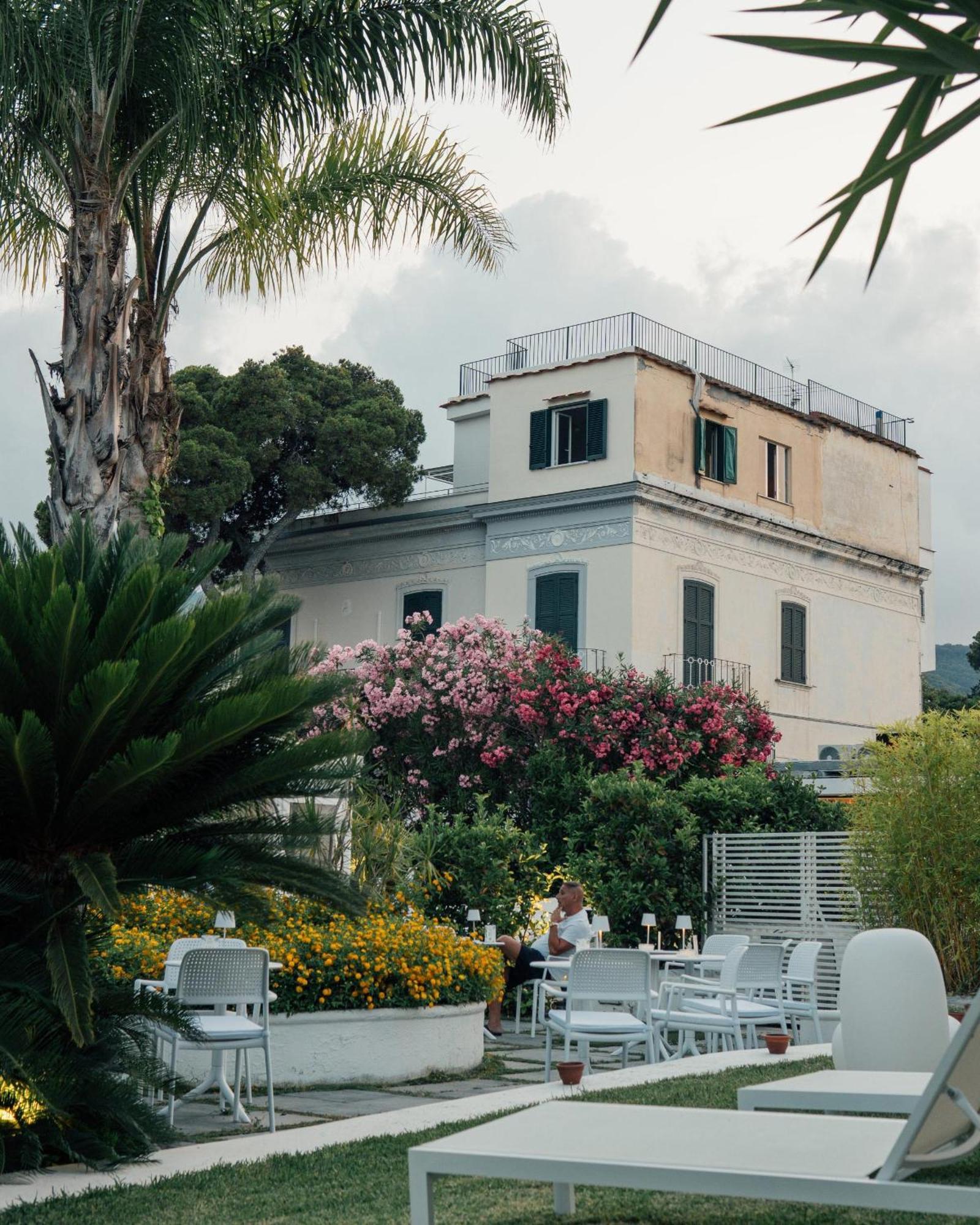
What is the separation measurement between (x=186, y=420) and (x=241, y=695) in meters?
23.5

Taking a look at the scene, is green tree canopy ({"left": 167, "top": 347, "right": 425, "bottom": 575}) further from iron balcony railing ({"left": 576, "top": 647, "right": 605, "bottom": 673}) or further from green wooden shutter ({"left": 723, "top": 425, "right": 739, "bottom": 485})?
green wooden shutter ({"left": 723, "top": 425, "right": 739, "bottom": 485})

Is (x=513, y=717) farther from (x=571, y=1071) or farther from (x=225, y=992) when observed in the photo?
(x=571, y=1071)

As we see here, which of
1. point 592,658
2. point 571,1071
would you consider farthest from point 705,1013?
point 592,658

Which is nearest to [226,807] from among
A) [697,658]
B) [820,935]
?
[820,935]

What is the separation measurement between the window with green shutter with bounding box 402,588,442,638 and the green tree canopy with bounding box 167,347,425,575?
2.03m

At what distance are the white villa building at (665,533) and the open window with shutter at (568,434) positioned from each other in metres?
0.03

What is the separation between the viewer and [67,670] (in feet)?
20.0

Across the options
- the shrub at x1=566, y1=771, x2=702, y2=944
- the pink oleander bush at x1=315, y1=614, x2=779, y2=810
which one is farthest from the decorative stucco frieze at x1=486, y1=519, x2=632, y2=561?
the shrub at x1=566, y1=771, x2=702, y2=944

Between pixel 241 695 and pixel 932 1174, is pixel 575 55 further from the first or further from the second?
pixel 932 1174

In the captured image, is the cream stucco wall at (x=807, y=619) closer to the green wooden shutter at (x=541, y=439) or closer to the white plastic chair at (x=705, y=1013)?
the green wooden shutter at (x=541, y=439)

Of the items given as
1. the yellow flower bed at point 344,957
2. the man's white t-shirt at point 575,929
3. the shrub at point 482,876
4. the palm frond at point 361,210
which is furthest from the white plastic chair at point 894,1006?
the shrub at point 482,876

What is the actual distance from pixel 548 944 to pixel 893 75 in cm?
988

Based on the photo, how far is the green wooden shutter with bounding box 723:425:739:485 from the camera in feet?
88.5

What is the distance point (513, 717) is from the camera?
20984 mm
